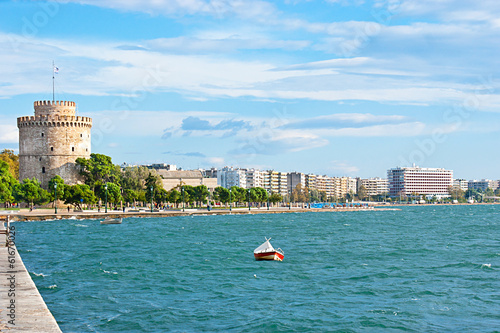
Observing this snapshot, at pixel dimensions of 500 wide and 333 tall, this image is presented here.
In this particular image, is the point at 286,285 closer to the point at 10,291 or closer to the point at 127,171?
the point at 10,291

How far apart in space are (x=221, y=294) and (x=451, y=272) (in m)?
12.4

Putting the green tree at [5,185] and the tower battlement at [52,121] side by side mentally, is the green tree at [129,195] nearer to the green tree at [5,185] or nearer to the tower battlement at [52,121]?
the tower battlement at [52,121]

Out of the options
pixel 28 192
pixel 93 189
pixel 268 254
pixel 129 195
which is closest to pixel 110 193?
pixel 93 189

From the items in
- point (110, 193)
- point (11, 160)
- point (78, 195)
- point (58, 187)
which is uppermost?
point (11, 160)

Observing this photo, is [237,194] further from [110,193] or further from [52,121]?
[52,121]

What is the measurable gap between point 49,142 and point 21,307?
79045 millimetres

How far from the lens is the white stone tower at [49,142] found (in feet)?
294

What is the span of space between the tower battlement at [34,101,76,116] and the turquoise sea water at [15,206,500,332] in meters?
51.6

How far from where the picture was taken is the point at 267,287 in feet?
79.6

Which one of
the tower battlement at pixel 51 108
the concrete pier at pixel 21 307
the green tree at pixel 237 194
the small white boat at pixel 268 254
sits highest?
the tower battlement at pixel 51 108

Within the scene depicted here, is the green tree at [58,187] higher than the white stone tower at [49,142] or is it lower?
lower

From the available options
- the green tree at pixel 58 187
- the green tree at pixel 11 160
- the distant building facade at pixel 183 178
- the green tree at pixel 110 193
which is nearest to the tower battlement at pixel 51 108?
the green tree at pixel 58 187

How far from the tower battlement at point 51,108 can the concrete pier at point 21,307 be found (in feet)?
242

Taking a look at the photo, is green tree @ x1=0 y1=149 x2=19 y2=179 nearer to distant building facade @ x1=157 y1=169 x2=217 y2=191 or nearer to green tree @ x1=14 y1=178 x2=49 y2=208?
green tree @ x1=14 y1=178 x2=49 y2=208
